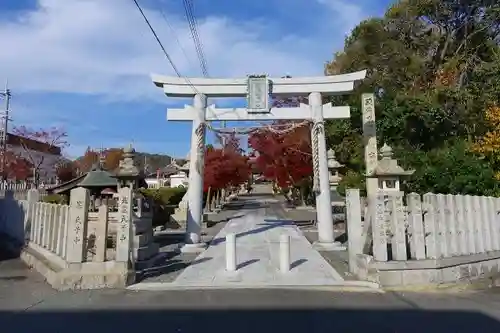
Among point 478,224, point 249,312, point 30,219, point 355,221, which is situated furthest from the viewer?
point 30,219

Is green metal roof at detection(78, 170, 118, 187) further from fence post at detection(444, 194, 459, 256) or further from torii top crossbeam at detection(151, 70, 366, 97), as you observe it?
fence post at detection(444, 194, 459, 256)

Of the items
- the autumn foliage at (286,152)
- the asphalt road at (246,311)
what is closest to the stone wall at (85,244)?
the asphalt road at (246,311)

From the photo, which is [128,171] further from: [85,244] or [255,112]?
[85,244]

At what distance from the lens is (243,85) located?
14.8 meters

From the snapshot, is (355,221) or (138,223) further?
(138,223)

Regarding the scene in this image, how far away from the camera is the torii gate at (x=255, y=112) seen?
47.4 ft

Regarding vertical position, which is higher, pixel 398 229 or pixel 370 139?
pixel 370 139

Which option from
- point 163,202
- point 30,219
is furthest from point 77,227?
A: point 163,202

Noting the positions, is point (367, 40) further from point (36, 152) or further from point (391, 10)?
point (36, 152)

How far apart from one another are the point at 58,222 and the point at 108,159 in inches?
2526

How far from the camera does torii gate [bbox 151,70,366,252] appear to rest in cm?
1445

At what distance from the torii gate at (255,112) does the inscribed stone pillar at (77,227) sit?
5.50 metres

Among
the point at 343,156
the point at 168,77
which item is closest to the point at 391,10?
the point at 343,156

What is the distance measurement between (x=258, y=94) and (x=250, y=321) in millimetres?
9286
